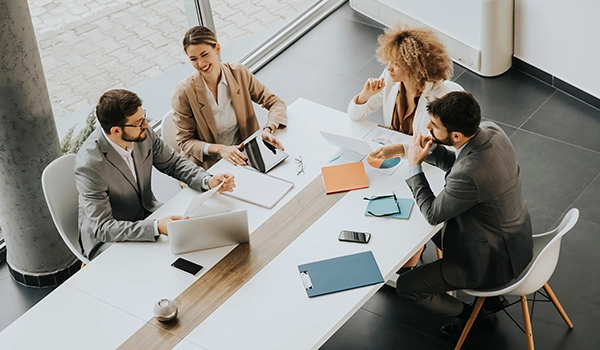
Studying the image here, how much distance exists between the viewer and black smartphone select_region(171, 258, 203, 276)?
3.41 metres

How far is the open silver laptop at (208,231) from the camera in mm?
3402

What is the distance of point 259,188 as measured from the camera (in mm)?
3912

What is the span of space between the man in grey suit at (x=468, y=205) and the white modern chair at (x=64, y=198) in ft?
5.73

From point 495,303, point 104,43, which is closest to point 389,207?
point 495,303

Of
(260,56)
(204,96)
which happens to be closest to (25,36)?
(204,96)

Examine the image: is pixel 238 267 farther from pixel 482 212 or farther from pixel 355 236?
pixel 482 212

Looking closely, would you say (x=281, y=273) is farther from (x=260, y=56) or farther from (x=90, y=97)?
(x=260, y=56)

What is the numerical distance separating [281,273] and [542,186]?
92.1 inches

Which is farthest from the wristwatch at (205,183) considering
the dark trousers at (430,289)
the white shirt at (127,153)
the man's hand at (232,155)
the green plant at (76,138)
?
the green plant at (76,138)

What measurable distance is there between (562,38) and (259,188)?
3.03 meters

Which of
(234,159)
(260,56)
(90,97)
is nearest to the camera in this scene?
(234,159)

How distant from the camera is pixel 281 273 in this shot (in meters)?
3.38

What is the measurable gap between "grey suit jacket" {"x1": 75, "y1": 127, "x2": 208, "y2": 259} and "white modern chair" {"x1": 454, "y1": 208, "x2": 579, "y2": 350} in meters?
1.57

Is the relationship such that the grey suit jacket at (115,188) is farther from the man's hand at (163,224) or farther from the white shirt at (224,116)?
the white shirt at (224,116)
